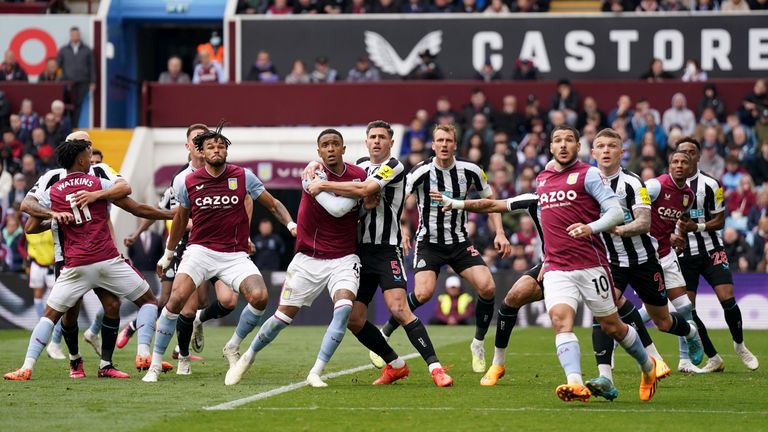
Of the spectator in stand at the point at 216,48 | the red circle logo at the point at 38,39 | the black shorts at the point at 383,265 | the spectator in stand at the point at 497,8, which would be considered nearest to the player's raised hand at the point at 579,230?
the black shorts at the point at 383,265

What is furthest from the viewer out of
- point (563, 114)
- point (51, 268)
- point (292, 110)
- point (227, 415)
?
point (292, 110)

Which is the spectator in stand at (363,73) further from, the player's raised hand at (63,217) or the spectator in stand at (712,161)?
the player's raised hand at (63,217)

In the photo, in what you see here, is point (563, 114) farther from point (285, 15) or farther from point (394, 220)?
point (394, 220)

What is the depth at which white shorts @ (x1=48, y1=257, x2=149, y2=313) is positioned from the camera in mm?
12008

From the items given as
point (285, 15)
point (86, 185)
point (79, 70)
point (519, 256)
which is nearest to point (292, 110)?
point (285, 15)

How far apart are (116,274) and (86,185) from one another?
2.77 ft

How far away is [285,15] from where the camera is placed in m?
28.7

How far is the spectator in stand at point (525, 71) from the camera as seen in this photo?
26828 mm

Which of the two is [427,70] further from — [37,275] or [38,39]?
[37,275]

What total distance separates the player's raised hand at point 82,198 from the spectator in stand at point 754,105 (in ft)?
53.0

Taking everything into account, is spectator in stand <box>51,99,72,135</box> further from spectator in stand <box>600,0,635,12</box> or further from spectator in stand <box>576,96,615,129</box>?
spectator in stand <box>600,0,635,12</box>

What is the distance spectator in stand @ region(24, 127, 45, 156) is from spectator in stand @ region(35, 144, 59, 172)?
0.34 ft

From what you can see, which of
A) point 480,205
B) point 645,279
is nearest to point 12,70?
point 645,279

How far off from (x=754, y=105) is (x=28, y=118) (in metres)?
14.1
